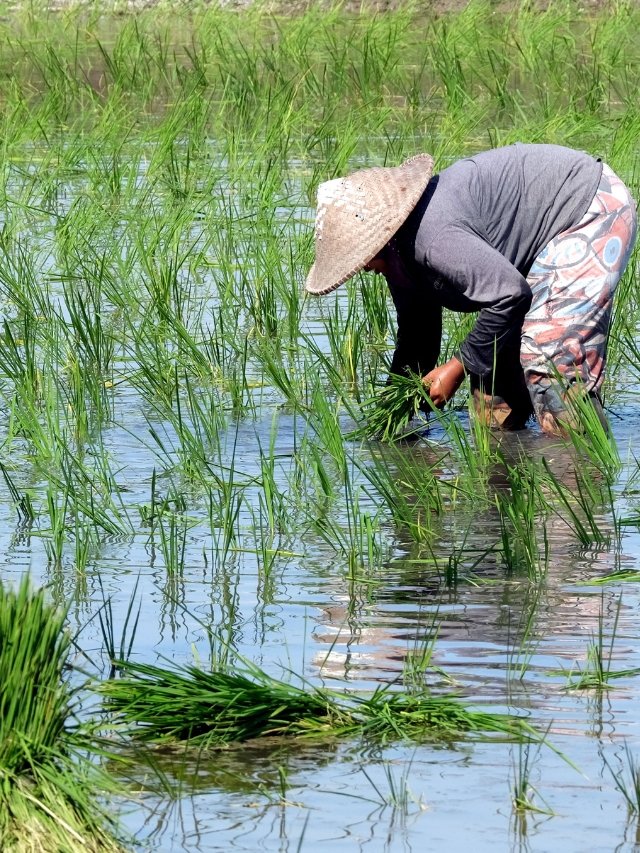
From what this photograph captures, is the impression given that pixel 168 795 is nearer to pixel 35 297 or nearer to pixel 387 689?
pixel 387 689

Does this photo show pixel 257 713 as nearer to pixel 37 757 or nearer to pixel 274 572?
pixel 37 757

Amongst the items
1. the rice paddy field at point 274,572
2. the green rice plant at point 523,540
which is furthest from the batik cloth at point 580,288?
the green rice plant at point 523,540

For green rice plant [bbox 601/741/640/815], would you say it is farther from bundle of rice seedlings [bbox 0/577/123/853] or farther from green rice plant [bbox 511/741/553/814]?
bundle of rice seedlings [bbox 0/577/123/853]

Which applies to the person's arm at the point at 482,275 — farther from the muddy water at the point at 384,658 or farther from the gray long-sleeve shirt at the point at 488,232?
the muddy water at the point at 384,658

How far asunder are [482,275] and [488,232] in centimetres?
29

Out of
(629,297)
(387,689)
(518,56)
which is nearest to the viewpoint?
(387,689)

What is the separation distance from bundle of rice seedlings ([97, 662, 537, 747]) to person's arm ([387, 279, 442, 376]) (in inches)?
76.0

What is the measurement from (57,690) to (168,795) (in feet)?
0.86

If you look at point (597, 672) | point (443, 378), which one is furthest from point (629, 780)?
point (443, 378)

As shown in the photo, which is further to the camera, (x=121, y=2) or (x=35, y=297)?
(x=121, y=2)

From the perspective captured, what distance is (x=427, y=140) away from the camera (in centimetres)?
768

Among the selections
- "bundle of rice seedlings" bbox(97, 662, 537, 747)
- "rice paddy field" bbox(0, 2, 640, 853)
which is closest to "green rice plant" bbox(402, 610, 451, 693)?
"rice paddy field" bbox(0, 2, 640, 853)

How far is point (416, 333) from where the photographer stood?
4.49 meters

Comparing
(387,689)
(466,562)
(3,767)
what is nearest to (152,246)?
(466,562)
